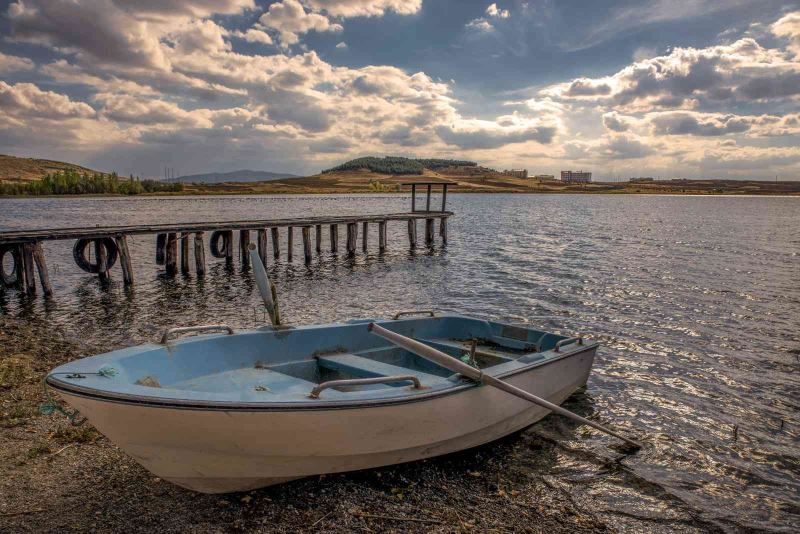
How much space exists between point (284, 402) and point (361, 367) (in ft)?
7.60

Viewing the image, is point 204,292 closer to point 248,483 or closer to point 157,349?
point 157,349

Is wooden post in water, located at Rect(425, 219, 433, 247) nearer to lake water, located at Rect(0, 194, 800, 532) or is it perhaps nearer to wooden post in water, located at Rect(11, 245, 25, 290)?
lake water, located at Rect(0, 194, 800, 532)

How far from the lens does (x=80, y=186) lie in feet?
484

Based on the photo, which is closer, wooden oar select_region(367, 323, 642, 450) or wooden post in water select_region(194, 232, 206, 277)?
wooden oar select_region(367, 323, 642, 450)

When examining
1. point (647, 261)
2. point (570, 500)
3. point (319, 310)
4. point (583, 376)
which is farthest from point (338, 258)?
point (570, 500)

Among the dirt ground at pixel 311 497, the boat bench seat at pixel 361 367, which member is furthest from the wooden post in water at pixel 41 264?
the boat bench seat at pixel 361 367

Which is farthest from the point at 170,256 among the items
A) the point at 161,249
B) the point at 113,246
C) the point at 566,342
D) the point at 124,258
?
the point at 566,342

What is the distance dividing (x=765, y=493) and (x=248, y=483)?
6.72 metres

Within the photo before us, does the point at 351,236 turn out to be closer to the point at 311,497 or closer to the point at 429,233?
the point at 429,233

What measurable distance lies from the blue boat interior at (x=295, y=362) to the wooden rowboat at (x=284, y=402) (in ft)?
0.06

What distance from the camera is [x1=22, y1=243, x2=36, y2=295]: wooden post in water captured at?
738 inches

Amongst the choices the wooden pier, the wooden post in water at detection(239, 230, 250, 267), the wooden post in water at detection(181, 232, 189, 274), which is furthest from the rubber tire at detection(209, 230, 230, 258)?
the wooden post in water at detection(181, 232, 189, 274)

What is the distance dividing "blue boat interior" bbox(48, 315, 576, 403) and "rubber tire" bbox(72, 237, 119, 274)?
1691 centimetres

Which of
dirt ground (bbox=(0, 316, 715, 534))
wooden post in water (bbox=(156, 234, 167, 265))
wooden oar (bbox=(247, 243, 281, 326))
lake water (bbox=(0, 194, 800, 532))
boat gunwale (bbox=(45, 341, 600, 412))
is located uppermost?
wooden oar (bbox=(247, 243, 281, 326))
